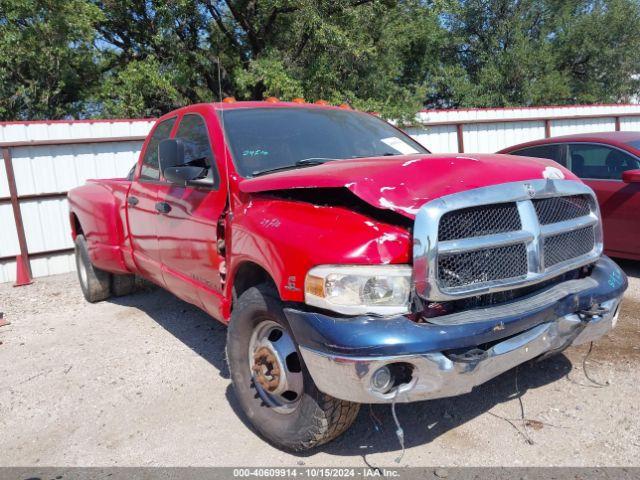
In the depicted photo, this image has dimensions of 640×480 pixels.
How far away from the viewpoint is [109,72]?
16078 millimetres

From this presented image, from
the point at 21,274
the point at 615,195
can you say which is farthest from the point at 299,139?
the point at 21,274

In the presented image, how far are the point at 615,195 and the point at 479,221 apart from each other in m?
4.15

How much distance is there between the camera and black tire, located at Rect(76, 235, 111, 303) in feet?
20.6

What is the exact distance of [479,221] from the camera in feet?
8.54

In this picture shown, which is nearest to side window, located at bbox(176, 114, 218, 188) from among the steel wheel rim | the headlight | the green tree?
the steel wheel rim

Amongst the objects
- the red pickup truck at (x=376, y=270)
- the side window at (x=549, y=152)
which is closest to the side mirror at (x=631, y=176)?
the side window at (x=549, y=152)

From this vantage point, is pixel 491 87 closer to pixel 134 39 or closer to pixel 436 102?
pixel 436 102

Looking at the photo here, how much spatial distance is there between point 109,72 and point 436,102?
12.7 metres

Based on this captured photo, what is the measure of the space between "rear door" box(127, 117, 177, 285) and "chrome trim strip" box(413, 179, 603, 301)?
2.57 m

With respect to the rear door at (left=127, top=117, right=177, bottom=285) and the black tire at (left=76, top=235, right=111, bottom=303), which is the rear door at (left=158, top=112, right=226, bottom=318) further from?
the black tire at (left=76, top=235, right=111, bottom=303)

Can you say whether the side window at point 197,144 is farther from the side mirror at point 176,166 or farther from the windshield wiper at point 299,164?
the windshield wiper at point 299,164

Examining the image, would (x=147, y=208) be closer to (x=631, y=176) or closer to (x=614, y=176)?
(x=631, y=176)

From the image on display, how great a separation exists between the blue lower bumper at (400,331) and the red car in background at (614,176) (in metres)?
3.74

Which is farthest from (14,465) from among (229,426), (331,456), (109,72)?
(109,72)
